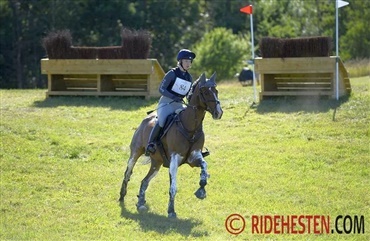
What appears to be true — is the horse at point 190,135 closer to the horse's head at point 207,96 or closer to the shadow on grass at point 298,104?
the horse's head at point 207,96

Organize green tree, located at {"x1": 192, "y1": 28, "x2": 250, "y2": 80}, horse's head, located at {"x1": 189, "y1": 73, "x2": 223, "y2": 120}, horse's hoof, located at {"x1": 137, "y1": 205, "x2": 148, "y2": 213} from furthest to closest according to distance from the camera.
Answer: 1. green tree, located at {"x1": 192, "y1": 28, "x2": 250, "y2": 80}
2. horse's hoof, located at {"x1": 137, "y1": 205, "x2": 148, "y2": 213}
3. horse's head, located at {"x1": 189, "y1": 73, "x2": 223, "y2": 120}

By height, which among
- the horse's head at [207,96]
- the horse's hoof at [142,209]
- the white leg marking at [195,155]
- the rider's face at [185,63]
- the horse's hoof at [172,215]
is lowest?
the horse's hoof at [142,209]

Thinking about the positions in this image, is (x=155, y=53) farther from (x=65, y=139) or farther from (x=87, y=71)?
(x=65, y=139)

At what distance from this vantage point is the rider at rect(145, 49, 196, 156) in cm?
1405

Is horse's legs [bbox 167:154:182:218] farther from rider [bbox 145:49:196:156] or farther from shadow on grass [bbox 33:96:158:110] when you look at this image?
shadow on grass [bbox 33:96:158:110]

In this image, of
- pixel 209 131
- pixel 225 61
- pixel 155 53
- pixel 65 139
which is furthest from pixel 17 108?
pixel 155 53

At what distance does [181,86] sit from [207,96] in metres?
0.93

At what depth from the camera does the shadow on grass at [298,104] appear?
923 inches

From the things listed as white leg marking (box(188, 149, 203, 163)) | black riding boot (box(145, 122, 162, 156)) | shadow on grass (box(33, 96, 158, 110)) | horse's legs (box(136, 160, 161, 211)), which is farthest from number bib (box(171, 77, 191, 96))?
shadow on grass (box(33, 96, 158, 110))

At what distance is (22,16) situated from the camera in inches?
2154

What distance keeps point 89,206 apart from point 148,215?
5.10ft

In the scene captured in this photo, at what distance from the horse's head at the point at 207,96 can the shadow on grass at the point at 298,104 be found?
9968 millimetres

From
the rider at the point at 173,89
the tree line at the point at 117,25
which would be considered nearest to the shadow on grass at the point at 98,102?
the rider at the point at 173,89

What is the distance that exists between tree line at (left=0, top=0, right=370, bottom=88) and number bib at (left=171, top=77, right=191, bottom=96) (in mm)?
37739
